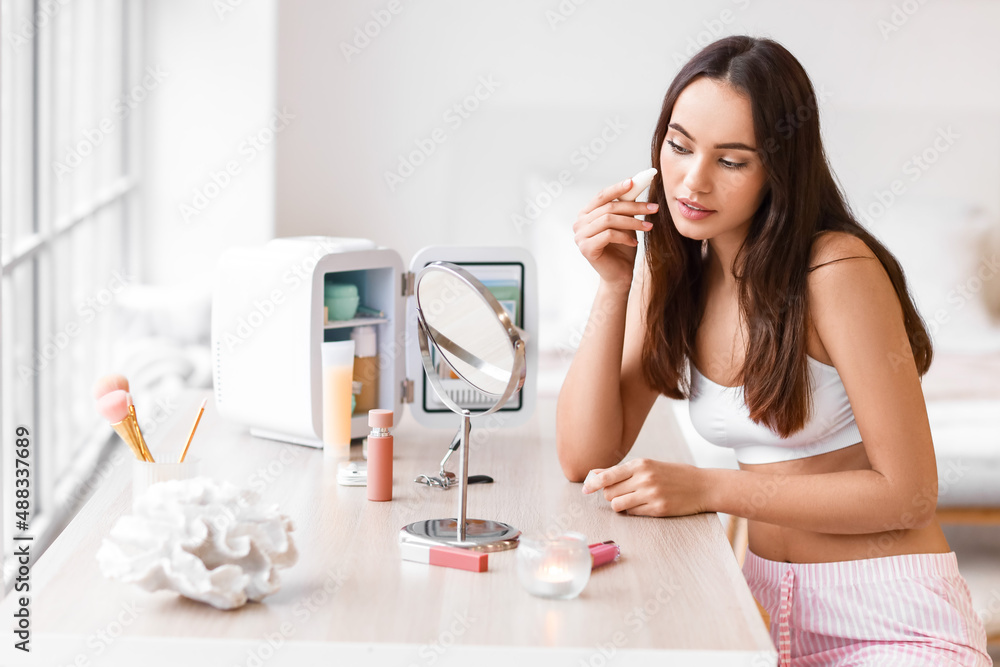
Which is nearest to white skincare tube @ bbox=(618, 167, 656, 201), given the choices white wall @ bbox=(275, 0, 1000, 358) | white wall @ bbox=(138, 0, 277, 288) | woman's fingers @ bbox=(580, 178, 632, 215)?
woman's fingers @ bbox=(580, 178, 632, 215)

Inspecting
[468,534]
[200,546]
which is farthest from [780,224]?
[200,546]

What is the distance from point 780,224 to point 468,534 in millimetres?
573

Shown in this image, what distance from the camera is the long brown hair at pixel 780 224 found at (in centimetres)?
120

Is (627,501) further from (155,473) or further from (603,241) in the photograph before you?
(155,473)

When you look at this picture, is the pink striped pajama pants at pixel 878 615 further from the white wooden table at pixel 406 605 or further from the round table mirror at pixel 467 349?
the round table mirror at pixel 467 349

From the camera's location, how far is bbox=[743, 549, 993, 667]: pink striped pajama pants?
1166mm

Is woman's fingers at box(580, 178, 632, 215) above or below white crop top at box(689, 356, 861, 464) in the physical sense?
above

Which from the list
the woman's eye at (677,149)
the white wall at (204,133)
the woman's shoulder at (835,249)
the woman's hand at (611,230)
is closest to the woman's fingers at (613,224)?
the woman's hand at (611,230)

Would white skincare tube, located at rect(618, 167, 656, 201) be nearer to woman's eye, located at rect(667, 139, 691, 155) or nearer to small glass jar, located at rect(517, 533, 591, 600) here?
woman's eye, located at rect(667, 139, 691, 155)

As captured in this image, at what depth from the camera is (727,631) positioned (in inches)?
32.6

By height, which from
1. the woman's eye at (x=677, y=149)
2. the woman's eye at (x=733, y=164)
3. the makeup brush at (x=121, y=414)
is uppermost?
the woman's eye at (x=677, y=149)

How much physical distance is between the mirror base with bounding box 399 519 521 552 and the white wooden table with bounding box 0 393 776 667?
2 centimetres

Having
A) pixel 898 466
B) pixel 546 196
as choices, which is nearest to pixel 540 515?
pixel 898 466

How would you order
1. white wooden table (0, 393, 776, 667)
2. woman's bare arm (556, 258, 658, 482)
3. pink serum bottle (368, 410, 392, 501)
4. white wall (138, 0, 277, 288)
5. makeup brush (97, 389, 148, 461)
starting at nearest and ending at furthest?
white wooden table (0, 393, 776, 667) → makeup brush (97, 389, 148, 461) → pink serum bottle (368, 410, 392, 501) → woman's bare arm (556, 258, 658, 482) → white wall (138, 0, 277, 288)
